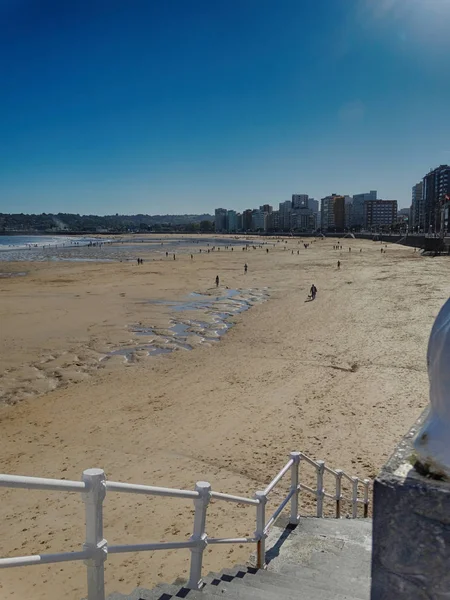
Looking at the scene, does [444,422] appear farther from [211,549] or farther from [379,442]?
[379,442]

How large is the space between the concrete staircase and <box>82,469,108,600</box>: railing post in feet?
2.93

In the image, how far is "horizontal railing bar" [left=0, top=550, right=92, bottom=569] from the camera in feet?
6.49

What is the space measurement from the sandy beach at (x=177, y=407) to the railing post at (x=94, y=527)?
335 centimetres

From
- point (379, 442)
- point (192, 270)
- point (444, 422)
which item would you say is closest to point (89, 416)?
point (379, 442)

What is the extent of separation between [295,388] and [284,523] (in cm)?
811

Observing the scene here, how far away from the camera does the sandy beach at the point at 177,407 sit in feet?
21.5

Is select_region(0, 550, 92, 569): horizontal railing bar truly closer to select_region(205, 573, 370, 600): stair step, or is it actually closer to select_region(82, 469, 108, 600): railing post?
select_region(82, 469, 108, 600): railing post

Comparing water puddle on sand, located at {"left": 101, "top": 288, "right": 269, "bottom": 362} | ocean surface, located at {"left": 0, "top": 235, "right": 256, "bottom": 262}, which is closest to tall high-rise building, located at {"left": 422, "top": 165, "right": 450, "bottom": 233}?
ocean surface, located at {"left": 0, "top": 235, "right": 256, "bottom": 262}

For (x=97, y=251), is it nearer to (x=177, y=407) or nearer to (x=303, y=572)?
(x=177, y=407)

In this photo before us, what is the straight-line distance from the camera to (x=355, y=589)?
3557 mm

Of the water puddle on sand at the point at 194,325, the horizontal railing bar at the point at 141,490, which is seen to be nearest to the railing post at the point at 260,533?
the horizontal railing bar at the point at 141,490

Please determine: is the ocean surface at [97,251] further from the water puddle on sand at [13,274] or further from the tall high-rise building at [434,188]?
the tall high-rise building at [434,188]

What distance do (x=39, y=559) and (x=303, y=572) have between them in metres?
2.64

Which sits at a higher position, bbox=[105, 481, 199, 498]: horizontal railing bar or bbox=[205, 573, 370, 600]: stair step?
bbox=[105, 481, 199, 498]: horizontal railing bar
